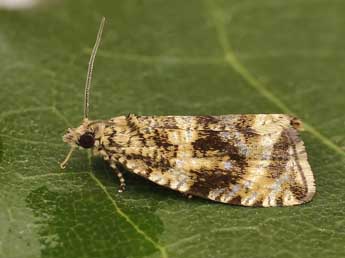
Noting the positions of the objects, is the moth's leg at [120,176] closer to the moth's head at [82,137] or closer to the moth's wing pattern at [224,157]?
the moth's wing pattern at [224,157]

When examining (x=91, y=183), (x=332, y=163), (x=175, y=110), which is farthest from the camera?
(x=175, y=110)

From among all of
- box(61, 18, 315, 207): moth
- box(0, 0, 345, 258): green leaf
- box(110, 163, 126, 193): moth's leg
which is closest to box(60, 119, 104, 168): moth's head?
box(61, 18, 315, 207): moth

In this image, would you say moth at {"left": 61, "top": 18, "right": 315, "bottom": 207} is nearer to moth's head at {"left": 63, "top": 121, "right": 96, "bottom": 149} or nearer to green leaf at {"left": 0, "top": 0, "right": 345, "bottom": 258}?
moth's head at {"left": 63, "top": 121, "right": 96, "bottom": 149}

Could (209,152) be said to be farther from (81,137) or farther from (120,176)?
(81,137)

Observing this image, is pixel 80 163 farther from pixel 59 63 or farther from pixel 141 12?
pixel 141 12

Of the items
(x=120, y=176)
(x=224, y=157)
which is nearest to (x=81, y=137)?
(x=120, y=176)

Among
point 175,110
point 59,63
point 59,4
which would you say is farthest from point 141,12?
point 175,110
